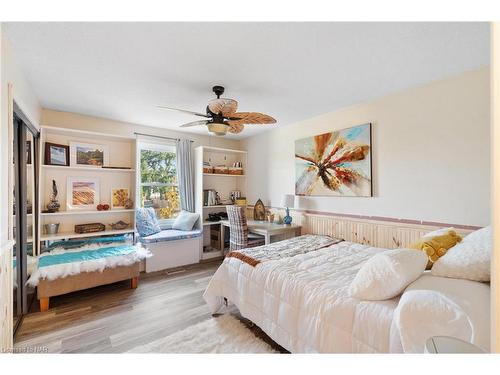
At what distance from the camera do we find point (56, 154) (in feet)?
9.86

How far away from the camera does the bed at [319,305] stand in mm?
1152

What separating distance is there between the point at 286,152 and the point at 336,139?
94 centimetres

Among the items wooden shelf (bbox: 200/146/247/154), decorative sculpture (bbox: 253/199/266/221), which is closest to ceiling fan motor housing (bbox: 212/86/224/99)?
wooden shelf (bbox: 200/146/247/154)

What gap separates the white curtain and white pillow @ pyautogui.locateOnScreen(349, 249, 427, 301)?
336cm

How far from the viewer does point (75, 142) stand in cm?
319

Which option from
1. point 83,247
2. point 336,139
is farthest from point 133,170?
point 336,139

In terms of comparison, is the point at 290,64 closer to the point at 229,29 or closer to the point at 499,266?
the point at 229,29

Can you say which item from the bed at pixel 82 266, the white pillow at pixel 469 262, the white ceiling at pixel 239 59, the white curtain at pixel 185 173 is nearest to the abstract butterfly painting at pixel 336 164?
the white ceiling at pixel 239 59

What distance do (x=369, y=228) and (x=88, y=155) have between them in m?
3.94

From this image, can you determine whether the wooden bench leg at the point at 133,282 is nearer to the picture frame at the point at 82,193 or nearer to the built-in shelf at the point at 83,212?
the built-in shelf at the point at 83,212

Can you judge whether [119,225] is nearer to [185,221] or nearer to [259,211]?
[185,221]

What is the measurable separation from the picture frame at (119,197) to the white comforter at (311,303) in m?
2.10

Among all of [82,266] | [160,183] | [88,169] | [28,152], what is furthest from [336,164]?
[28,152]

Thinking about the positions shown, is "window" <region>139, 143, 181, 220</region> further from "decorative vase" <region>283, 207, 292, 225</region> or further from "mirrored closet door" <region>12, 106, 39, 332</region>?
"decorative vase" <region>283, 207, 292, 225</region>
